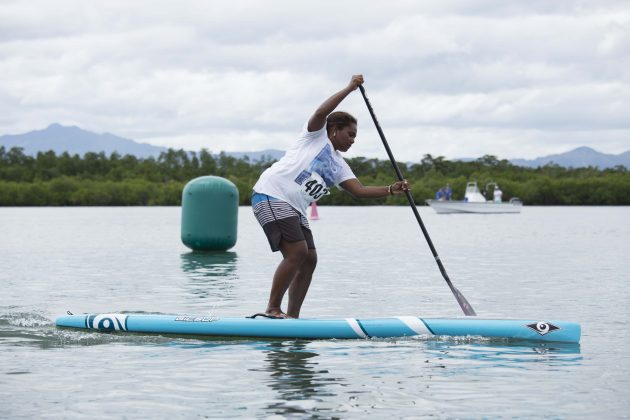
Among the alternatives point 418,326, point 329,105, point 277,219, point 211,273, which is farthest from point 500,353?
point 211,273

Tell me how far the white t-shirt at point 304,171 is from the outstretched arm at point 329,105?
0.09 m

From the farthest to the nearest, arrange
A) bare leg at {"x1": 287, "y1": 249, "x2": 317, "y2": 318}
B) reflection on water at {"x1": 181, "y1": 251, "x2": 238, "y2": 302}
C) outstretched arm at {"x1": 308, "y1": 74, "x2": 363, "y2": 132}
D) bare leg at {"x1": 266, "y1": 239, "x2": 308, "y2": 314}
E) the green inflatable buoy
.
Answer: the green inflatable buoy
reflection on water at {"x1": 181, "y1": 251, "x2": 238, "y2": 302}
bare leg at {"x1": 287, "y1": 249, "x2": 317, "y2": 318}
bare leg at {"x1": 266, "y1": 239, "x2": 308, "y2": 314}
outstretched arm at {"x1": 308, "y1": 74, "x2": 363, "y2": 132}

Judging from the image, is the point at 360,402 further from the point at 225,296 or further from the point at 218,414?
the point at 225,296

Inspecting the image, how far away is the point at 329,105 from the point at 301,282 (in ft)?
6.04

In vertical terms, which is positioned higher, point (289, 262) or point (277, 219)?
point (277, 219)

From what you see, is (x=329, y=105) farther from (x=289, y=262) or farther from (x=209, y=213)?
(x=209, y=213)

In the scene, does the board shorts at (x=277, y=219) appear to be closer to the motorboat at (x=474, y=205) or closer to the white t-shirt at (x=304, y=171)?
the white t-shirt at (x=304, y=171)

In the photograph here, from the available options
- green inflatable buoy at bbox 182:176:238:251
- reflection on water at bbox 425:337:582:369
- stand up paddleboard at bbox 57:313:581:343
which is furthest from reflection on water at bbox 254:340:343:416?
green inflatable buoy at bbox 182:176:238:251

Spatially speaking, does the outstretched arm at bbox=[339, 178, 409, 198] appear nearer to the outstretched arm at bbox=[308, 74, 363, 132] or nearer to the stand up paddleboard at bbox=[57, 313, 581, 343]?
the outstretched arm at bbox=[308, 74, 363, 132]

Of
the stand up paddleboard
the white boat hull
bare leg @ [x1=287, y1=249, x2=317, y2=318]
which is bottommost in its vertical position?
the stand up paddleboard

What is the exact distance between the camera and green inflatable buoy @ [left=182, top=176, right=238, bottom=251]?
990 inches

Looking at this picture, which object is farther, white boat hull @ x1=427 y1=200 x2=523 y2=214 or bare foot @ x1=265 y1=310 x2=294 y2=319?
white boat hull @ x1=427 y1=200 x2=523 y2=214

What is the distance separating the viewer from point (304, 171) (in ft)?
33.2

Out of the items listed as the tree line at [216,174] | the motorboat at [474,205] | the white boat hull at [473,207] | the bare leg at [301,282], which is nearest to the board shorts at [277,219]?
the bare leg at [301,282]
